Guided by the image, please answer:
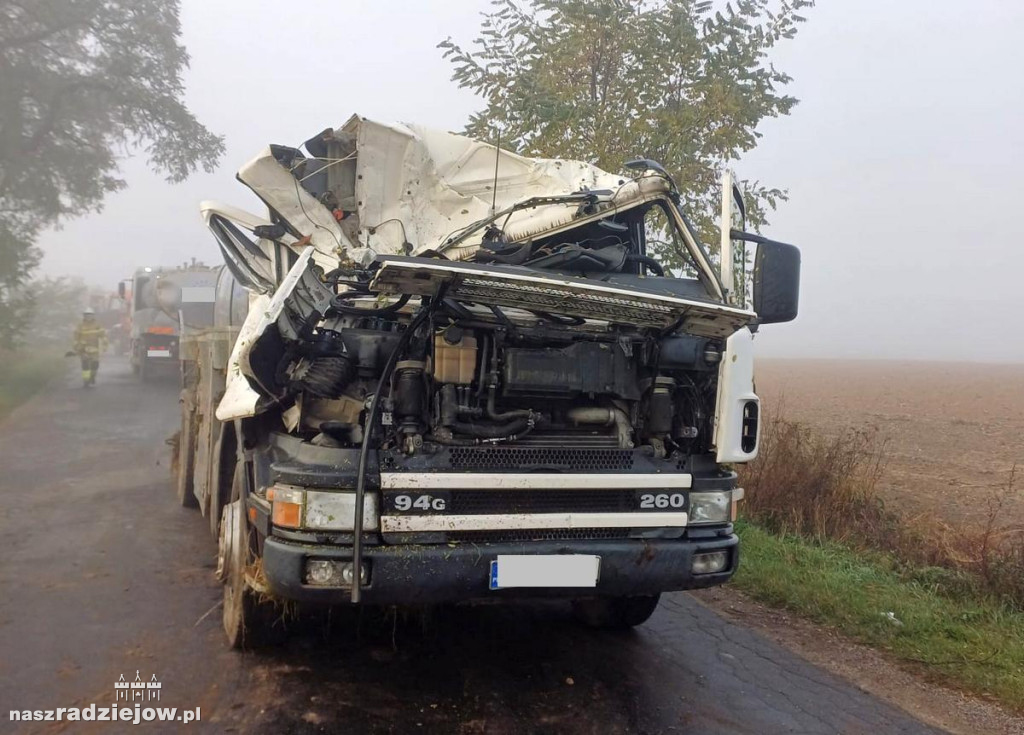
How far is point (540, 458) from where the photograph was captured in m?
3.72

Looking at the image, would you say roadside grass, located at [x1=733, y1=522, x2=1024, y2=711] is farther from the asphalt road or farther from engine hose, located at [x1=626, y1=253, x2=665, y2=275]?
engine hose, located at [x1=626, y1=253, x2=665, y2=275]

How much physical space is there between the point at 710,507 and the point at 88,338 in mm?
17651

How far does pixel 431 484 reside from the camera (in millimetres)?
3463

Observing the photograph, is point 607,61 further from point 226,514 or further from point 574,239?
point 226,514

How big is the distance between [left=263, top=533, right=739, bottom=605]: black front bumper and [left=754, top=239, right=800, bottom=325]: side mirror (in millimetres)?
1429

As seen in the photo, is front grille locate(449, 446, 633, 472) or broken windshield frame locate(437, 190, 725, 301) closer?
front grille locate(449, 446, 633, 472)

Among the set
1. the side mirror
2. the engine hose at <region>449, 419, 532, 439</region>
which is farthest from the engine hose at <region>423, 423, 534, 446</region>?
the side mirror

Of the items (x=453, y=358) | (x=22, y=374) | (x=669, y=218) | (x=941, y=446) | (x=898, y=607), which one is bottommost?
(x=898, y=607)

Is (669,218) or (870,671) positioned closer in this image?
(870,671)

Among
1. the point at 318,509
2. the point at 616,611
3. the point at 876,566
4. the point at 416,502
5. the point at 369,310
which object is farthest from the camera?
the point at 876,566

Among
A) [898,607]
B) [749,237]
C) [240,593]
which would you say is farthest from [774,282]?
[240,593]

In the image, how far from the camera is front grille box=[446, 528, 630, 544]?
140 inches

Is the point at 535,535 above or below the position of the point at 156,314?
below

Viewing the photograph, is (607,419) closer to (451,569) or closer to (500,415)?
(500,415)
